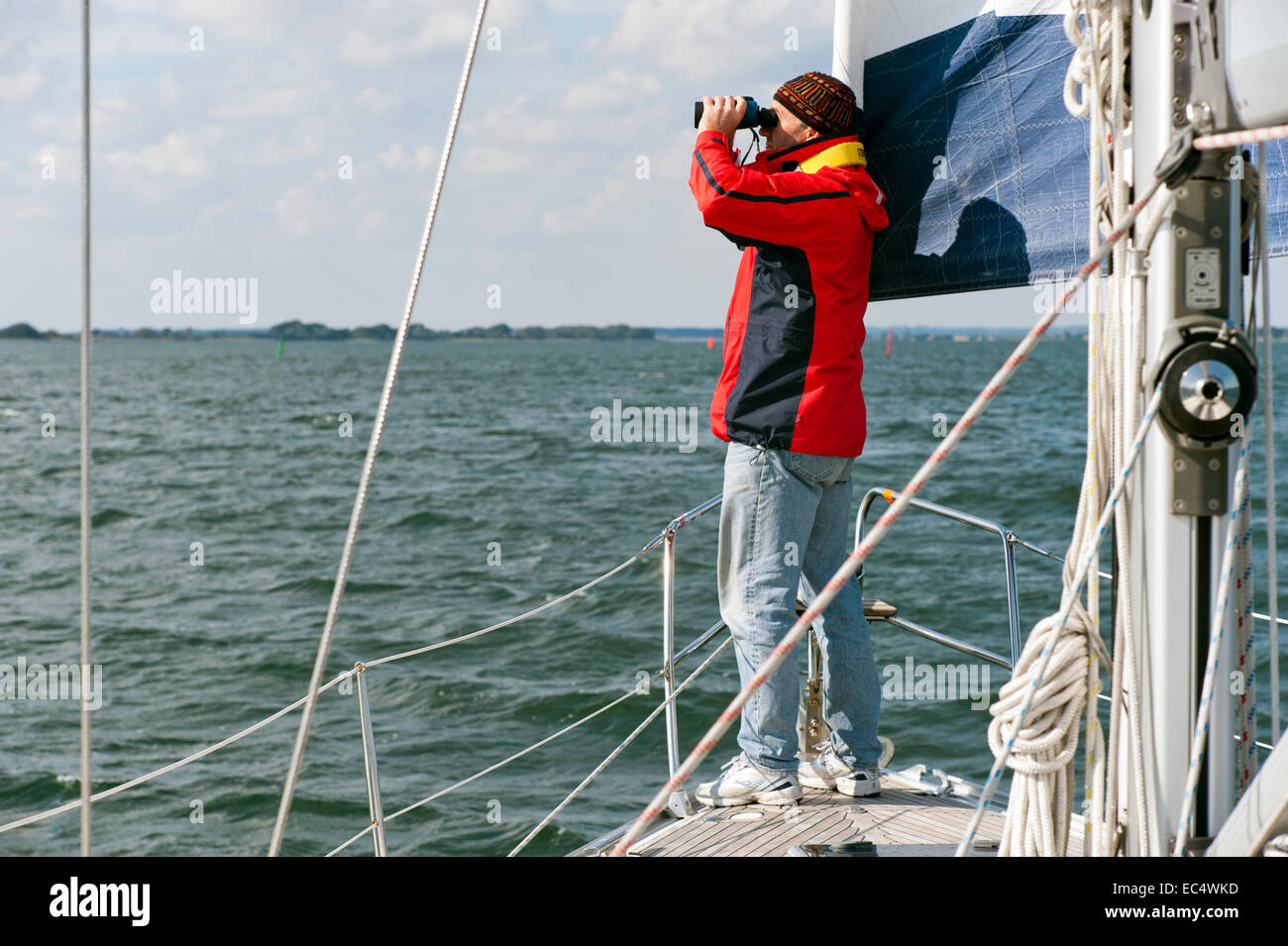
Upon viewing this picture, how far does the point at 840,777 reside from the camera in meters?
2.79

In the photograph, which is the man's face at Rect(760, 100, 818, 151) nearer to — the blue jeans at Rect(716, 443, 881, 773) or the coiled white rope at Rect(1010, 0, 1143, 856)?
the blue jeans at Rect(716, 443, 881, 773)

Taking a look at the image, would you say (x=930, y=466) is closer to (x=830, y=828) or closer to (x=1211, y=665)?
(x=1211, y=665)

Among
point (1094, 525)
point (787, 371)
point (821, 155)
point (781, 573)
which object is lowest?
point (781, 573)

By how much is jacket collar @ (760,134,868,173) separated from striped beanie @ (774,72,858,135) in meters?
0.02

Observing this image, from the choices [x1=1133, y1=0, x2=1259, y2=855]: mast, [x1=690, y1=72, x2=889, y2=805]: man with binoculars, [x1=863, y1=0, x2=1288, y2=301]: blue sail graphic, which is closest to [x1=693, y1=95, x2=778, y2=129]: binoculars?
[x1=690, y1=72, x2=889, y2=805]: man with binoculars

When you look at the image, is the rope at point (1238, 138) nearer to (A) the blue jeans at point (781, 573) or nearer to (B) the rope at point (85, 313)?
(A) the blue jeans at point (781, 573)

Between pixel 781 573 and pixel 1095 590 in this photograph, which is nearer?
pixel 1095 590

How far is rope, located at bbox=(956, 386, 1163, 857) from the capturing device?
149 cm

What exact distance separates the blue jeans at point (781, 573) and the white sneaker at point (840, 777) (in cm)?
15

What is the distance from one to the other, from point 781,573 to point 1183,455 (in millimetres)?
1165

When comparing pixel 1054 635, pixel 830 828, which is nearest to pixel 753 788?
pixel 830 828

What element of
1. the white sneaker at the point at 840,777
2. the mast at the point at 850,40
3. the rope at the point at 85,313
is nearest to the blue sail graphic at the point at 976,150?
the mast at the point at 850,40
